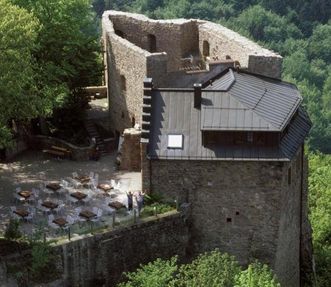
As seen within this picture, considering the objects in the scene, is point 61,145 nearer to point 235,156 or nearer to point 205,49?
point 205,49

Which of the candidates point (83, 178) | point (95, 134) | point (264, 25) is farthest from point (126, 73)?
point (264, 25)

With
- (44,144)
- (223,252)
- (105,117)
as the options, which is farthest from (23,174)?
(223,252)

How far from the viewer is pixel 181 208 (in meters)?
39.1

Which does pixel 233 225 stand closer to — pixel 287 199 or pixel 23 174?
pixel 287 199

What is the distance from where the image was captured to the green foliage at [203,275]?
34562 mm

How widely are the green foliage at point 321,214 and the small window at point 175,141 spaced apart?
1224 centimetres

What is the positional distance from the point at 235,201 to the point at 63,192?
26.9ft

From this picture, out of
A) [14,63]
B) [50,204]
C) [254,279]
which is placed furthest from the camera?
[50,204]

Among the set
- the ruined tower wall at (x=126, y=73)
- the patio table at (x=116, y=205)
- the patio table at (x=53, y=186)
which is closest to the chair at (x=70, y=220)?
the patio table at (x=116, y=205)

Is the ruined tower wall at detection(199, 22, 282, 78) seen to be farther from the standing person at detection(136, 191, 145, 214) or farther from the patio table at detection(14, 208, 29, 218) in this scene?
the patio table at detection(14, 208, 29, 218)

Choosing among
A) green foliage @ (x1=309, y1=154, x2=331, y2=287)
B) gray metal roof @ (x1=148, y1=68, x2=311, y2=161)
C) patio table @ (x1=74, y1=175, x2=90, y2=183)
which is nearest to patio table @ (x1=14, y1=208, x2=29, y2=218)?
patio table @ (x1=74, y1=175, x2=90, y2=183)

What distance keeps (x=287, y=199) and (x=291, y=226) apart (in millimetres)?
2099

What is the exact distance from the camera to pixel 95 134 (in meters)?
48.2

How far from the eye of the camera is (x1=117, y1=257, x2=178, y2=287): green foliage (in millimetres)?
34562
